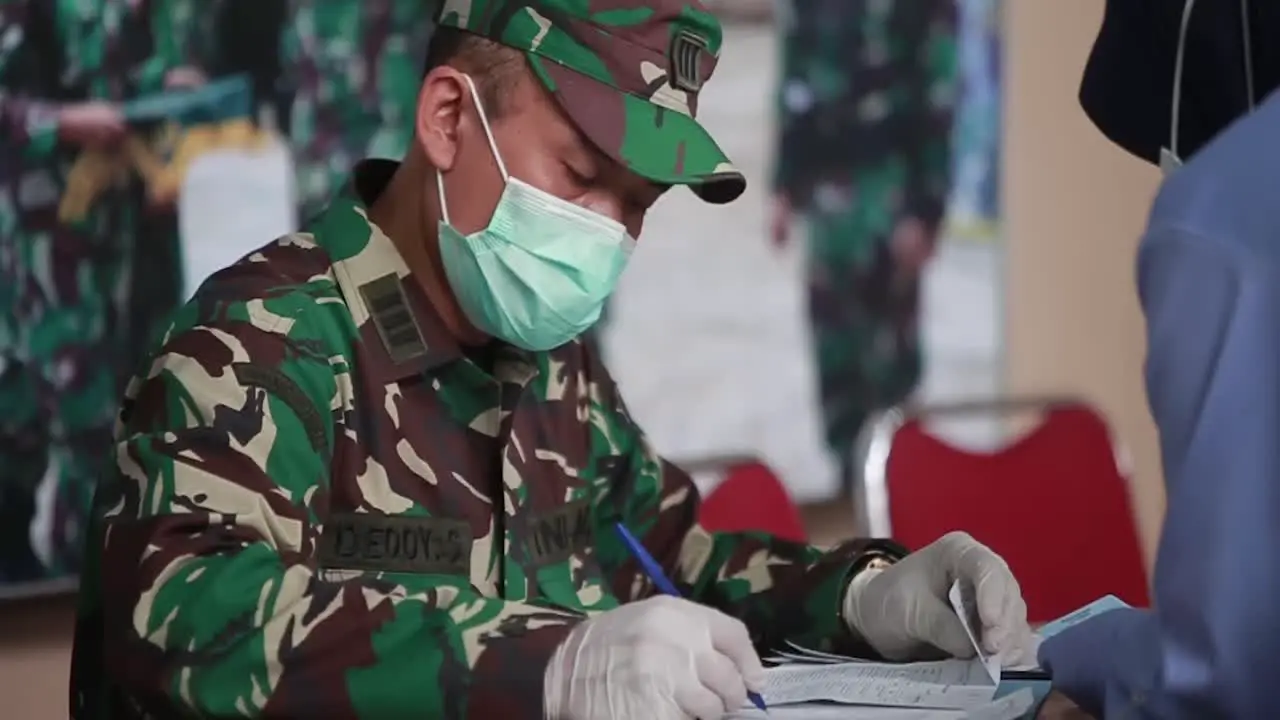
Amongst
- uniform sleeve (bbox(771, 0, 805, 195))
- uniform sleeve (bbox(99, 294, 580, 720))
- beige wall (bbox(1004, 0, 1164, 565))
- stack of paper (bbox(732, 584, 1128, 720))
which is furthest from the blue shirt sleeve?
beige wall (bbox(1004, 0, 1164, 565))

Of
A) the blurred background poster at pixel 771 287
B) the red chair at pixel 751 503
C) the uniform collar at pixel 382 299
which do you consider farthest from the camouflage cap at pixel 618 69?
the blurred background poster at pixel 771 287

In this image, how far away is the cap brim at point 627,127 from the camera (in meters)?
1.30

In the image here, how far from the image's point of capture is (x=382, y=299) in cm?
136

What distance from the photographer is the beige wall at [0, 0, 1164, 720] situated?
110 inches

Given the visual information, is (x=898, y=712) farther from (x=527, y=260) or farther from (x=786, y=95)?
(x=786, y=95)

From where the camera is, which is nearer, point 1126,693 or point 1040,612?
point 1126,693

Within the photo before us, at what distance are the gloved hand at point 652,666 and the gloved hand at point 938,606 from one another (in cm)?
28

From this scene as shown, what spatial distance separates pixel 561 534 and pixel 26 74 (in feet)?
3.19

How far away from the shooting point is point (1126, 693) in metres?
0.86

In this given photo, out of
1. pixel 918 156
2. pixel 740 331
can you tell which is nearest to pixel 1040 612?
pixel 740 331

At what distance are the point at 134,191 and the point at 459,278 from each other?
82cm

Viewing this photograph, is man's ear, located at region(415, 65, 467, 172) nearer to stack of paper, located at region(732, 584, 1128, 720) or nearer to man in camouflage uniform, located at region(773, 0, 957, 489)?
stack of paper, located at region(732, 584, 1128, 720)

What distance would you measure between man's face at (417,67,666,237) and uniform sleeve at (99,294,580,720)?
9.9 inches

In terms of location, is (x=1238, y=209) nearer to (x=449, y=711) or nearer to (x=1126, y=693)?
(x=1126, y=693)
